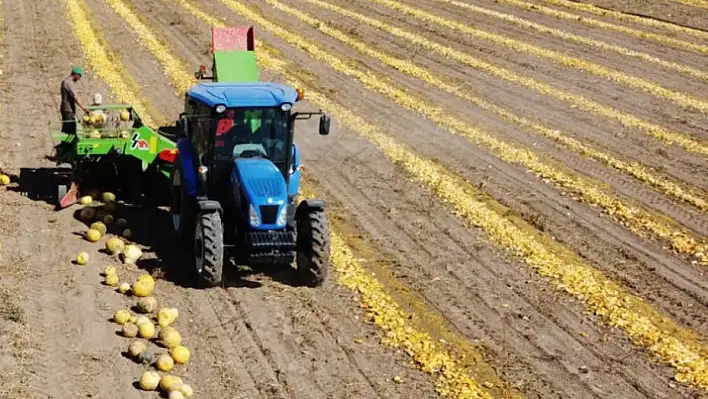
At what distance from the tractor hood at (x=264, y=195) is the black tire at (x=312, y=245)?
44 cm

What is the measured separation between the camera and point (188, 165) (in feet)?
43.7

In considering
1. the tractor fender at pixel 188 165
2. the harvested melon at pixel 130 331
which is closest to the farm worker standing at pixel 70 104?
the tractor fender at pixel 188 165

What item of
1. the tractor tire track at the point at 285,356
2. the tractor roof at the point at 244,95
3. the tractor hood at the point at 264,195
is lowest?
the tractor tire track at the point at 285,356

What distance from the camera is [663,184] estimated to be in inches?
712

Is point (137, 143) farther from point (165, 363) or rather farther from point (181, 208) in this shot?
point (165, 363)

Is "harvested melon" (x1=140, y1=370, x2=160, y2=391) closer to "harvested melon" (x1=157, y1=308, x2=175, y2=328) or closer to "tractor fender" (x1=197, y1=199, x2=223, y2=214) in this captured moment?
"harvested melon" (x1=157, y1=308, x2=175, y2=328)

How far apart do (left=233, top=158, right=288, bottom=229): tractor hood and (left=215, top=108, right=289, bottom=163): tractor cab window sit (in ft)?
2.08

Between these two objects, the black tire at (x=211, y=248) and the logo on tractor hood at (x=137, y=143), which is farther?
the logo on tractor hood at (x=137, y=143)

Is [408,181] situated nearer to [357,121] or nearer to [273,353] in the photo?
[357,121]

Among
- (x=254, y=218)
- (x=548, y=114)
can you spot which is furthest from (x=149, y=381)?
(x=548, y=114)

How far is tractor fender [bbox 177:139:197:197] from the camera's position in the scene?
12.9 meters

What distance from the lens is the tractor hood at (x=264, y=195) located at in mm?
11617

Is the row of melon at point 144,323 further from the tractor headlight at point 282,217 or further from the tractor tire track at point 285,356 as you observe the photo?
the tractor headlight at point 282,217

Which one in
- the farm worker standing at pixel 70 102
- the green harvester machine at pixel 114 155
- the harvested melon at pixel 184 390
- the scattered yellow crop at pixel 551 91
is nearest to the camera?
the harvested melon at pixel 184 390
